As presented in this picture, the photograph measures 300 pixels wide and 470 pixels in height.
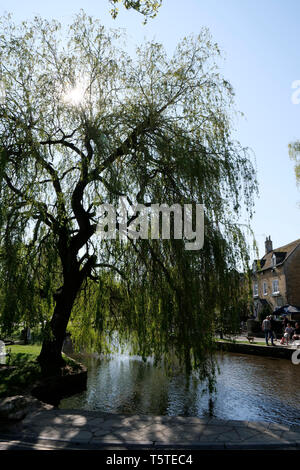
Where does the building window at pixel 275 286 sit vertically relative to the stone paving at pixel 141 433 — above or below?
above

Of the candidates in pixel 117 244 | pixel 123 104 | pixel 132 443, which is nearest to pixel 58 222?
pixel 117 244

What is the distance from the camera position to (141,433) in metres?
6.11

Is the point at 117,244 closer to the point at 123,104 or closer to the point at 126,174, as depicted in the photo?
the point at 126,174

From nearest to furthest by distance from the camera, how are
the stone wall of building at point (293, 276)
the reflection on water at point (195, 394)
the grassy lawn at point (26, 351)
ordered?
1. the reflection on water at point (195, 394)
2. the grassy lawn at point (26, 351)
3. the stone wall of building at point (293, 276)


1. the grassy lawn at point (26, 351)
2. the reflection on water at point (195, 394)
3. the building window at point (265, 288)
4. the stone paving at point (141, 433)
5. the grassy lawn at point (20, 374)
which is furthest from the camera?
the building window at point (265, 288)

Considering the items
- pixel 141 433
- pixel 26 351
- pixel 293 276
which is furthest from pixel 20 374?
pixel 293 276

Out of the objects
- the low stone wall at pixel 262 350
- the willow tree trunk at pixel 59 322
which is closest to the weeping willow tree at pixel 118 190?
the willow tree trunk at pixel 59 322

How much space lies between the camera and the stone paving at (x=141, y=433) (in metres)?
5.61

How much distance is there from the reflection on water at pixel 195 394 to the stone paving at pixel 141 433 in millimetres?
1531

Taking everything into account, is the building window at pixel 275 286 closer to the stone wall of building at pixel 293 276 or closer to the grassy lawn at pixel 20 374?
the stone wall of building at pixel 293 276

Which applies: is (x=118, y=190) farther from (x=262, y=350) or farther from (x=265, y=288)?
(x=265, y=288)

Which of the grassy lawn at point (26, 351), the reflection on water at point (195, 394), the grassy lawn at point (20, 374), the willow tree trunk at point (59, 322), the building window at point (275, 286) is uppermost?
the building window at point (275, 286)

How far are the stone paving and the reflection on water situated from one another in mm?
1531

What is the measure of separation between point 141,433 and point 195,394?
4.49m
